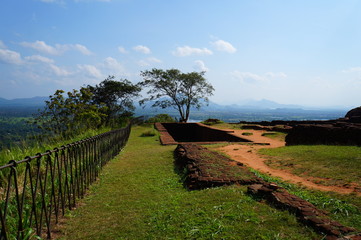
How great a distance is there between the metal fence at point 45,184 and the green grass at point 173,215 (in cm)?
29

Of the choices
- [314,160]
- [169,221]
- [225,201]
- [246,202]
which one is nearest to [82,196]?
[169,221]

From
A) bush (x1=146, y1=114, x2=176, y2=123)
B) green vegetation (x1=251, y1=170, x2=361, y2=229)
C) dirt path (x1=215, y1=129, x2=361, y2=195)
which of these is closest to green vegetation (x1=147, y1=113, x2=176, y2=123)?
bush (x1=146, y1=114, x2=176, y2=123)

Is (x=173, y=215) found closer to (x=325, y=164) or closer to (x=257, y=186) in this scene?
(x=257, y=186)

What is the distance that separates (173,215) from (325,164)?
4.87 metres

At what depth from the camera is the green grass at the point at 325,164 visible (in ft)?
18.2

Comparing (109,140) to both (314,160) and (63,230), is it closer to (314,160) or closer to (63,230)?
(63,230)

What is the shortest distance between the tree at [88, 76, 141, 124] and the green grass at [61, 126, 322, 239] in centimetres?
2865

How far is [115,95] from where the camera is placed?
114 feet

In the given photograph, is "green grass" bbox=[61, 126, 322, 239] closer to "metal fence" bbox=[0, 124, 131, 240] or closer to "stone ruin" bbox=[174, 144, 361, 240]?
"stone ruin" bbox=[174, 144, 361, 240]

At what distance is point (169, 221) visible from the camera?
140 inches

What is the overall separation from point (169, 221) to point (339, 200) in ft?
8.88

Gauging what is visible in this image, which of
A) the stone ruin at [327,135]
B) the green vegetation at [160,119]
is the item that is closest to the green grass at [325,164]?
the stone ruin at [327,135]

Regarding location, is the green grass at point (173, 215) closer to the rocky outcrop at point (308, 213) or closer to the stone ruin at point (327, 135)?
the rocky outcrop at point (308, 213)

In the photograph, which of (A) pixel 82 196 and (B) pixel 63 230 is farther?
(A) pixel 82 196
